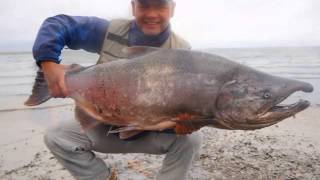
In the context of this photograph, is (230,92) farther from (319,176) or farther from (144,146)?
(319,176)

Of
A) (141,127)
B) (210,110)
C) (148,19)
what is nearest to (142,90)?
(141,127)

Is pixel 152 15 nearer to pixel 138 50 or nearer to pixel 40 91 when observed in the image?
pixel 138 50

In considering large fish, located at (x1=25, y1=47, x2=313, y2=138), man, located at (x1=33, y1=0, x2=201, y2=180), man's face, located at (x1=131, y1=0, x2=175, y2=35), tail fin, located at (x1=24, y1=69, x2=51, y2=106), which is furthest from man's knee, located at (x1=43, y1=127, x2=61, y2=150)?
man's face, located at (x1=131, y1=0, x2=175, y2=35)

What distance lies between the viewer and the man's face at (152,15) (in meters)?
4.00

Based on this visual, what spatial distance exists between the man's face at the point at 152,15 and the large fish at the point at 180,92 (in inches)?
22.5

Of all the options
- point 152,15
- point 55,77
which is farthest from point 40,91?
point 152,15

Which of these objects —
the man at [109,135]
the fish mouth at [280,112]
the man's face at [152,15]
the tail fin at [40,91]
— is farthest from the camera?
the man at [109,135]

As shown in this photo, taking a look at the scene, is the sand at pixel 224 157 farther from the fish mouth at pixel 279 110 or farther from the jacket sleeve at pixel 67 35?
the fish mouth at pixel 279 110

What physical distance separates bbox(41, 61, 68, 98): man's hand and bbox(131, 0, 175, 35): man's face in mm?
862

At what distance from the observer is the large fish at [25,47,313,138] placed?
3236 mm

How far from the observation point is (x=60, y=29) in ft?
13.2

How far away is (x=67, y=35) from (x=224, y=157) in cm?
297

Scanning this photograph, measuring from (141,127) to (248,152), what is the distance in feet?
10.2

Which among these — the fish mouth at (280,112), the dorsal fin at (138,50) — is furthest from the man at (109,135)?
the fish mouth at (280,112)
